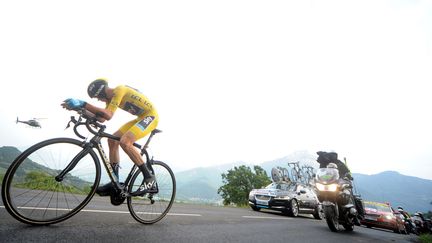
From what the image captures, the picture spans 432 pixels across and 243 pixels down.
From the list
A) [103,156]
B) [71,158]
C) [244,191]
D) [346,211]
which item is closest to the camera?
[71,158]

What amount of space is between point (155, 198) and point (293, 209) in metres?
10.3

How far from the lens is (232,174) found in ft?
156

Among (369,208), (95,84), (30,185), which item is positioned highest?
(95,84)

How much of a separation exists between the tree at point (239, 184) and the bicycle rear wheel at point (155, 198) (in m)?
40.9

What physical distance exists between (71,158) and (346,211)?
7.00 metres

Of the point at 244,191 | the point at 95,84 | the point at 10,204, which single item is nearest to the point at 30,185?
the point at 10,204

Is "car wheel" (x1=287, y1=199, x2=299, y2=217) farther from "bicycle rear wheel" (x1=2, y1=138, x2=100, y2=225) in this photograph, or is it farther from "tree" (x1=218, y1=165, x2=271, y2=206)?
"tree" (x1=218, y1=165, x2=271, y2=206)

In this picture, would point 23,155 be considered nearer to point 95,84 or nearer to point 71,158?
point 71,158

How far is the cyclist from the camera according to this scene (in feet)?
11.9

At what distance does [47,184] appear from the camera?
3379 mm

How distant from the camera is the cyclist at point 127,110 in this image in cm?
362

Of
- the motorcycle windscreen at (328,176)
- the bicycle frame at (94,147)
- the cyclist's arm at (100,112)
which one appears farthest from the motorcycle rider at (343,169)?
the cyclist's arm at (100,112)

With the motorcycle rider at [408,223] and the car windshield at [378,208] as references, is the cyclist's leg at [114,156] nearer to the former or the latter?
the car windshield at [378,208]

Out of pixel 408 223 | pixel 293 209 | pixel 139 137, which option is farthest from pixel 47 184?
pixel 408 223
